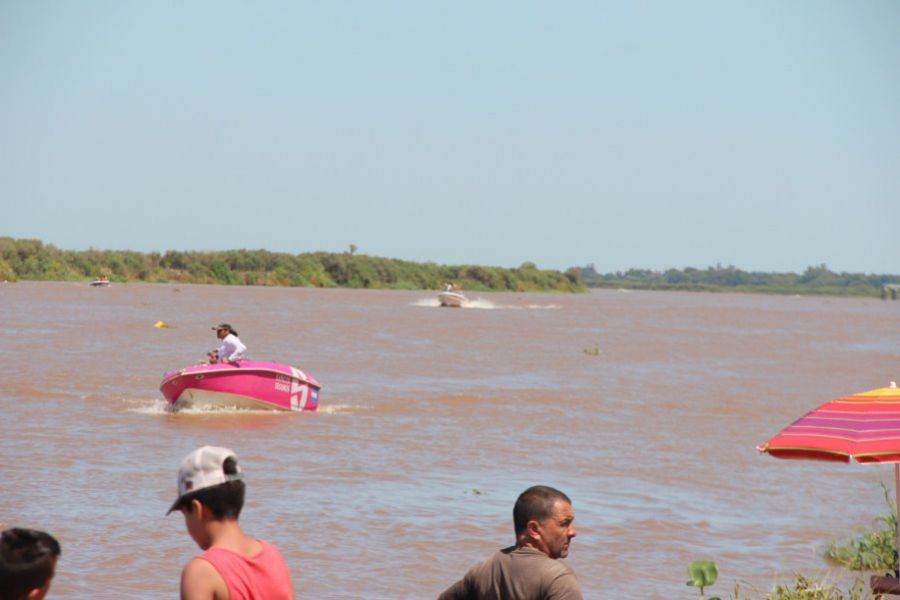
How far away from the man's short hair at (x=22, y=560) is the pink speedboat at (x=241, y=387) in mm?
17510

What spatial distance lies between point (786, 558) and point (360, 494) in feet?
14.9

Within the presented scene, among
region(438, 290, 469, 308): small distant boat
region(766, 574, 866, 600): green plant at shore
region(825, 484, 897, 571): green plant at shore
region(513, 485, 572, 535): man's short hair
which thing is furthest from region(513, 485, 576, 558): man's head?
region(438, 290, 469, 308): small distant boat

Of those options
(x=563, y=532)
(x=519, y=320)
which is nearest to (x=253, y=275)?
(x=519, y=320)

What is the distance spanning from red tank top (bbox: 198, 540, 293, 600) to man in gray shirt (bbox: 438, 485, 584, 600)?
1.11m

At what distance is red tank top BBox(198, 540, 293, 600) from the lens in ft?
12.3

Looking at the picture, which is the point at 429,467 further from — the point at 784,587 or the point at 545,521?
the point at 545,521

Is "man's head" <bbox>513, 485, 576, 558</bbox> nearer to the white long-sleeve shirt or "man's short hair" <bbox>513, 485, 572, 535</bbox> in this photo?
"man's short hair" <bbox>513, 485, 572, 535</bbox>

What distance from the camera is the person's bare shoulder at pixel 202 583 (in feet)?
12.1

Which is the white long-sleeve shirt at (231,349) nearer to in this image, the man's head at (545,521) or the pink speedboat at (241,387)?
the pink speedboat at (241,387)

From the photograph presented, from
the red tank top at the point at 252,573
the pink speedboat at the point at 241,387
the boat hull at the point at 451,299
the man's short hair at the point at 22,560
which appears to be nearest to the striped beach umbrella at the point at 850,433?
the red tank top at the point at 252,573

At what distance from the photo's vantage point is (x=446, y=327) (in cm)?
5672

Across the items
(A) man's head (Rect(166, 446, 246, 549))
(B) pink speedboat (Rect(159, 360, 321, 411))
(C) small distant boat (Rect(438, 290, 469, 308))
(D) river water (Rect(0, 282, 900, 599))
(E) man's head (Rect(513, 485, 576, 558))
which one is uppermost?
(A) man's head (Rect(166, 446, 246, 549))

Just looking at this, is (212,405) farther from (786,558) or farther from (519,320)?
(519,320)

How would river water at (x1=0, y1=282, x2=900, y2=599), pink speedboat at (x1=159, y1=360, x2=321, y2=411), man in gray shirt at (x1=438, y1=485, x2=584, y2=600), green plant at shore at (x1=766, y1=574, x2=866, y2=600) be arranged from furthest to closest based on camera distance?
1. pink speedboat at (x1=159, y1=360, x2=321, y2=411)
2. river water at (x1=0, y1=282, x2=900, y2=599)
3. green plant at shore at (x1=766, y1=574, x2=866, y2=600)
4. man in gray shirt at (x1=438, y1=485, x2=584, y2=600)
